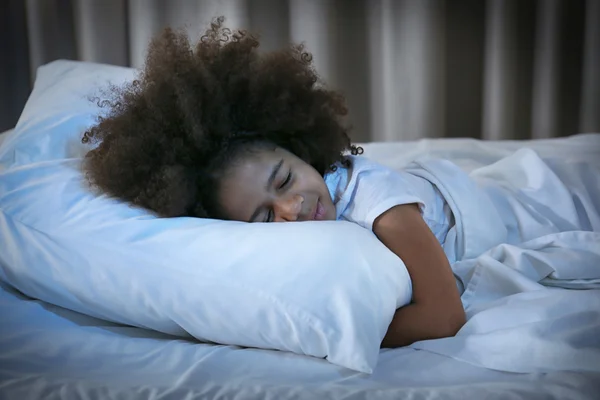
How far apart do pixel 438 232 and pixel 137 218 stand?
486mm

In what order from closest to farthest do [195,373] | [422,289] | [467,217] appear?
[195,373] → [422,289] → [467,217]

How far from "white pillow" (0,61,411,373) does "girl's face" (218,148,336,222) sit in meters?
0.12

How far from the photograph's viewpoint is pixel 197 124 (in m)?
1.00

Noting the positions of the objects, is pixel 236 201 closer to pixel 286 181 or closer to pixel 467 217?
pixel 286 181

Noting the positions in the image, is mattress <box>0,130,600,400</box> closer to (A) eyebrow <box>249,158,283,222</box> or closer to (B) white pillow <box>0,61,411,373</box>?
(B) white pillow <box>0,61,411,373</box>

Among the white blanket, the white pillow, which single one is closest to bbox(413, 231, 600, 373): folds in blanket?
the white blanket

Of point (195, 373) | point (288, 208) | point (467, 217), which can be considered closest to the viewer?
point (195, 373)

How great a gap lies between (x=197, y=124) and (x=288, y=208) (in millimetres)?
184

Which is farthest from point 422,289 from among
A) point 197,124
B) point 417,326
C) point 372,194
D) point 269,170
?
point 197,124

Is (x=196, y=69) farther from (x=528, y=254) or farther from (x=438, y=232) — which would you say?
(x=528, y=254)

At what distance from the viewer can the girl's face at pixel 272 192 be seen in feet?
3.22

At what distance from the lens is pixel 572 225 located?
3.86 feet

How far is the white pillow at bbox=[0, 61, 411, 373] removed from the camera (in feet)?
2.48

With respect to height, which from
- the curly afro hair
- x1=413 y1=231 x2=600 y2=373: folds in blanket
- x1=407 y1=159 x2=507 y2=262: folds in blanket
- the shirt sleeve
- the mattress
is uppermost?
the curly afro hair
